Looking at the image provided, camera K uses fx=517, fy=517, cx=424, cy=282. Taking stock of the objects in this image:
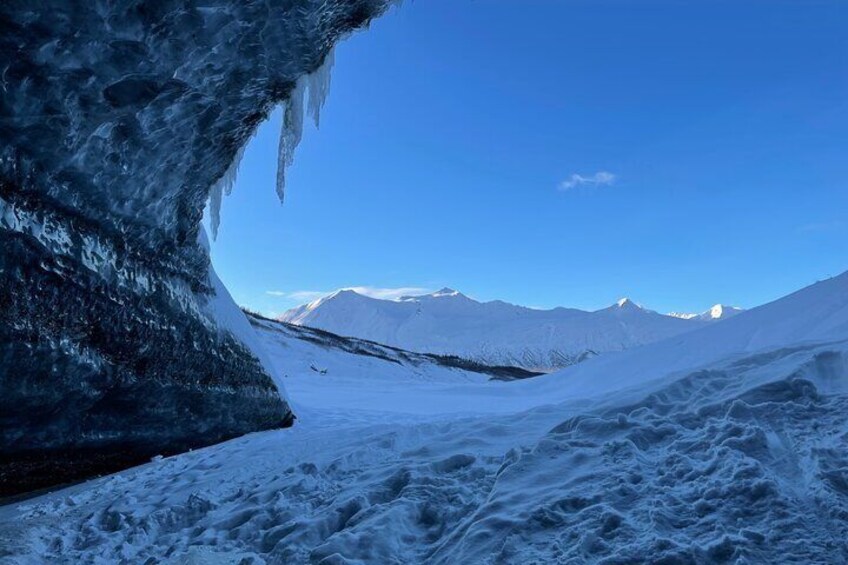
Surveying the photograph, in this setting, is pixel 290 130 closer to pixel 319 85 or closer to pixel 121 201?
pixel 319 85

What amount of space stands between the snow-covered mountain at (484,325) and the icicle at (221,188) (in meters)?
97.5

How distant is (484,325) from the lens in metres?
135

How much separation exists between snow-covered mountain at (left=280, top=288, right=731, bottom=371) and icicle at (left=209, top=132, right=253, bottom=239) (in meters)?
97.5

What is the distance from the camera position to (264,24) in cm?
505

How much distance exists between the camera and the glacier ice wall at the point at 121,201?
396cm

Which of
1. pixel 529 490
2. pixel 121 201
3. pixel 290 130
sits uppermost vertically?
pixel 290 130

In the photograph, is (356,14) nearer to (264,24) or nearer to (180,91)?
(264,24)

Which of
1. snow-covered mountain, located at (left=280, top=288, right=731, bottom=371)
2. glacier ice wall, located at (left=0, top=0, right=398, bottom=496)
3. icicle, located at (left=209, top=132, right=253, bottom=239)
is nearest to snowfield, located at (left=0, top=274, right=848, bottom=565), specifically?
glacier ice wall, located at (left=0, top=0, right=398, bottom=496)

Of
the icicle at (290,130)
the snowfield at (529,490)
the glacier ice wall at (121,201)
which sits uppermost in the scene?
the icicle at (290,130)

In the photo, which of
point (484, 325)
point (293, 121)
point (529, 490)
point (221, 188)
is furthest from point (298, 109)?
point (484, 325)

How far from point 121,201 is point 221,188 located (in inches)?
78.0

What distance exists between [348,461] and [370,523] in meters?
1.40

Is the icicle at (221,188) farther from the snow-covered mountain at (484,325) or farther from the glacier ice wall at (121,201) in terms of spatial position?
the snow-covered mountain at (484,325)

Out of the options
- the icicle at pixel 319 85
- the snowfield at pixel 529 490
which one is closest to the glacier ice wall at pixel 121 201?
the icicle at pixel 319 85
